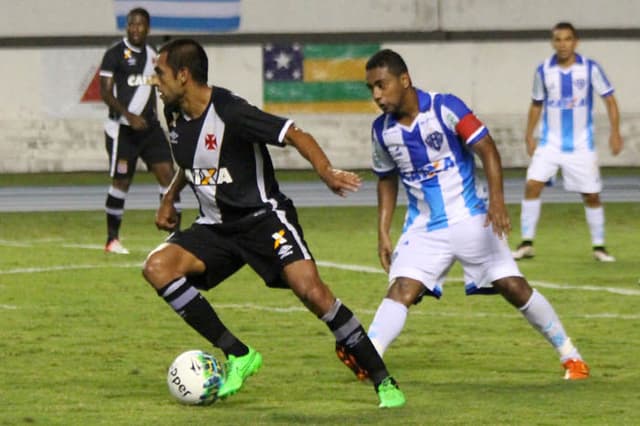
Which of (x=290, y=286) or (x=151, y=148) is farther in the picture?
(x=151, y=148)

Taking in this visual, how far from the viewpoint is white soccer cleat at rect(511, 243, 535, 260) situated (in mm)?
15859

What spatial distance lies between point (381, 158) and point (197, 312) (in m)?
1.34

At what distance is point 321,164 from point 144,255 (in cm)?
850

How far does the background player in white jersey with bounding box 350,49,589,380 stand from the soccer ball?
94cm

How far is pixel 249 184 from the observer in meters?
8.76

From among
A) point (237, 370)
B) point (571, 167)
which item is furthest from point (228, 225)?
point (571, 167)

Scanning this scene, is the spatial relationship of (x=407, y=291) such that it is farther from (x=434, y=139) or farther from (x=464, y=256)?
(x=434, y=139)

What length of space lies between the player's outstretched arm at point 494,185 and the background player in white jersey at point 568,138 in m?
6.87

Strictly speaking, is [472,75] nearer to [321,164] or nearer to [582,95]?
[582,95]

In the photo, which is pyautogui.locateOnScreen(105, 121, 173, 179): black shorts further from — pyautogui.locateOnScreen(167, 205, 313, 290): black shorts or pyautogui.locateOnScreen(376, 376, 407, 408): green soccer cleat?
pyautogui.locateOnScreen(376, 376, 407, 408): green soccer cleat

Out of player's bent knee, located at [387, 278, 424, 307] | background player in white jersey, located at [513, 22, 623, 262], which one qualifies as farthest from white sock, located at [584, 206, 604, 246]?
player's bent knee, located at [387, 278, 424, 307]

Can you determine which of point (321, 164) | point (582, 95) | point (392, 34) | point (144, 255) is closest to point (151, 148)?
Result: point (144, 255)

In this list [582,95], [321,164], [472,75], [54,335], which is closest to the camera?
[321,164]

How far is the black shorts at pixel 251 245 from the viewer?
8664 millimetres
